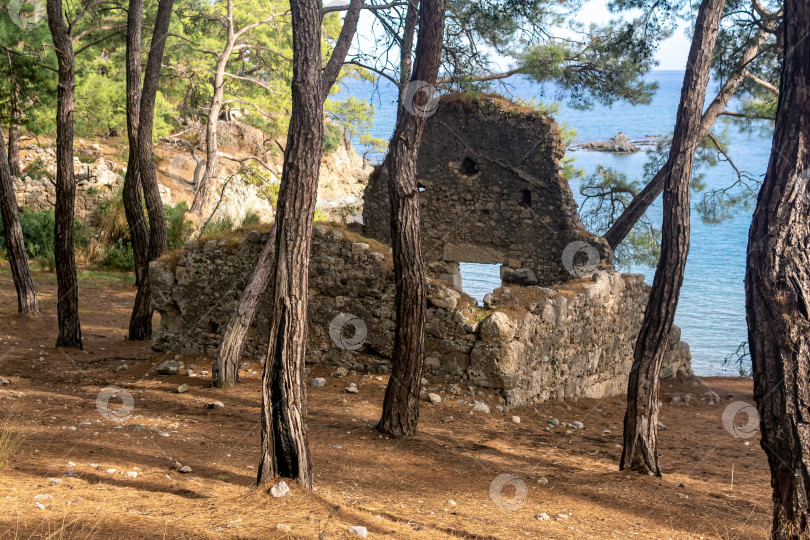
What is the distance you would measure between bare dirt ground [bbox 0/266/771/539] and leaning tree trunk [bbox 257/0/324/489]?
0.35 m

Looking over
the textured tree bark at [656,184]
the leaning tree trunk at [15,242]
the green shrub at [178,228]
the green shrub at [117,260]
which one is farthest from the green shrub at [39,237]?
the textured tree bark at [656,184]

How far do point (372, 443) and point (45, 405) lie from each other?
3.44m

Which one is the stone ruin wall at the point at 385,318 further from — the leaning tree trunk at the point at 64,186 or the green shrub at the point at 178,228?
the green shrub at the point at 178,228

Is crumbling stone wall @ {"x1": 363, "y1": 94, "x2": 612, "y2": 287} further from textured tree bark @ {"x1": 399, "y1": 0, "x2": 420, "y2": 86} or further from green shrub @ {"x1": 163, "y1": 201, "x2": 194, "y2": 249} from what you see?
green shrub @ {"x1": 163, "y1": 201, "x2": 194, "y2": 249}

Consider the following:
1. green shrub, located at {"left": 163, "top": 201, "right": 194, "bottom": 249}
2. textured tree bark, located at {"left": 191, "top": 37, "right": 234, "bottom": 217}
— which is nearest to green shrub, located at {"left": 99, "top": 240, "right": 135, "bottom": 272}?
green shrub, located at {"left": 163, "top": 201, "right": 194, "bottom": 249}

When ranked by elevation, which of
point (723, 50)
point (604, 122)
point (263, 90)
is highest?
point (604, 122)

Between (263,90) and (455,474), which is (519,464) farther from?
(263,90)

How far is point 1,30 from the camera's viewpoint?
10.0 m

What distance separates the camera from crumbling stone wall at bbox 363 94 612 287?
1205 centimetres

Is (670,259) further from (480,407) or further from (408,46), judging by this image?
(408,46)

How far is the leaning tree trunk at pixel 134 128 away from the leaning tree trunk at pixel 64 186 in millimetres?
839

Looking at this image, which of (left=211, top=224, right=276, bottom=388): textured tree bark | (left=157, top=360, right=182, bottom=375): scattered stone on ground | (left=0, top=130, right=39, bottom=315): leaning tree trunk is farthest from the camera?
(left=0, top=130, right=39, bottom=315): leaning tree trunk

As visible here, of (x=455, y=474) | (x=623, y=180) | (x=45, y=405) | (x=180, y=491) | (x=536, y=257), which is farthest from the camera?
(x=623, y=180)

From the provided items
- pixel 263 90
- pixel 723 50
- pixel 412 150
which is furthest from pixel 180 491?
pixel 263 90
